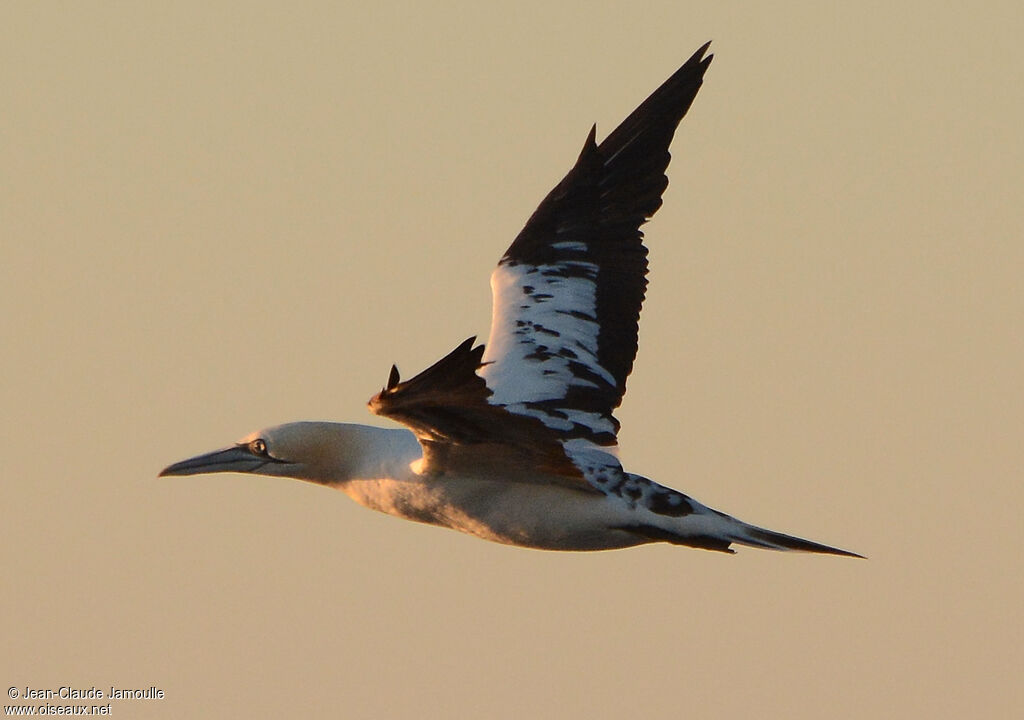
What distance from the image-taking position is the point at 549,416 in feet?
46.3

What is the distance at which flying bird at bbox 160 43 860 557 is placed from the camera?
1196 centimetres

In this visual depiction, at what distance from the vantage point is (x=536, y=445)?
12055mm

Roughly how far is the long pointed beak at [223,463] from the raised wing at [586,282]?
205cm

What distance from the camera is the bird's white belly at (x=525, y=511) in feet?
42.5

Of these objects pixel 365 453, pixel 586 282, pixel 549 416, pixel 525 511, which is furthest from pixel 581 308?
pixel 525 511

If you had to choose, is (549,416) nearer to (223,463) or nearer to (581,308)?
(581,308)

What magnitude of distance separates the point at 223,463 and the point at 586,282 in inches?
140

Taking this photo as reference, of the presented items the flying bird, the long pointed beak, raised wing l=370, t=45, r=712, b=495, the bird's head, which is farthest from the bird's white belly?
the long pointed beak

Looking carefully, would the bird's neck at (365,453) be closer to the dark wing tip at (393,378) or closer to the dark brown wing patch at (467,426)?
the dark brown wing patch at (467,426)

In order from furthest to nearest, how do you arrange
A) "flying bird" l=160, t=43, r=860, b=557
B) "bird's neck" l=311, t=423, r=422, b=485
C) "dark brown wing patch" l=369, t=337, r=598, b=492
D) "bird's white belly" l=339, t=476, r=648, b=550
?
1. "bird's neck" l=311, t=423, r=422, b=485
2. "bird's white belly" l=339, t=476, r=648, b=550
3. "flying bird" l=160, t=43, r=860, b=557
4. "dark brown wing patch" l=369, t=337, r=598, b=492

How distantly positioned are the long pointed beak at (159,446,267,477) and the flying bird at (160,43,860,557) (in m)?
0.01

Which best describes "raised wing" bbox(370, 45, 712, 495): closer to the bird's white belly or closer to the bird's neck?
the bird's white belly

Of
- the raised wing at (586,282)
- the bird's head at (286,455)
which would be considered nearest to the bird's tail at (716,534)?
the raised wing at (586,282)

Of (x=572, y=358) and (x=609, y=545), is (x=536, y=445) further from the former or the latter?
(x=572, y=358)
